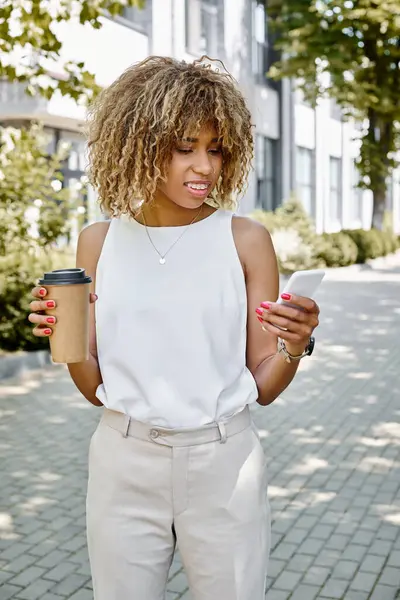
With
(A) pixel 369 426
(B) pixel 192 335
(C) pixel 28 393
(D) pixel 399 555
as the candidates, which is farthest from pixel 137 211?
(C) pixel 28 393

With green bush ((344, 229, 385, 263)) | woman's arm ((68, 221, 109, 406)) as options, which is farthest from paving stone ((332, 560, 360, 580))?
green bush ((344, 229, 385, 263))

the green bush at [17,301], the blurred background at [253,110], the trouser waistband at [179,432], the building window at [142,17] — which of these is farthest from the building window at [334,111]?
the trouser waistband at [179,432]

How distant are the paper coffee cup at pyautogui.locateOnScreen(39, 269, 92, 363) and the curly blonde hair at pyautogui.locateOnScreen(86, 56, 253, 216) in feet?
0.92

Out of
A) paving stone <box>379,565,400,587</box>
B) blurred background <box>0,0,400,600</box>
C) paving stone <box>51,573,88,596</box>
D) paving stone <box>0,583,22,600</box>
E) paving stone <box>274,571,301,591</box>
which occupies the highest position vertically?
blurred background <box>0,0,400,600</box>

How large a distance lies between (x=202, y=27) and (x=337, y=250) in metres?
Result: 7.39

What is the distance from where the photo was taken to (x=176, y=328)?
2.11 m

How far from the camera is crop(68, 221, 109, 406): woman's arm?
2.24 m

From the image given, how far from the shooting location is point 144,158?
6.97 feet

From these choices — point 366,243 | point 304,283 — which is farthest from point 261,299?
point 366,243

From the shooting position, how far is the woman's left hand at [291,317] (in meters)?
1.96

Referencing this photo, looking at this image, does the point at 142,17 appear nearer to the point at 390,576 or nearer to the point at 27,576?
the point at 27,576

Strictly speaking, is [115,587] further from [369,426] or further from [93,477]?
[369,426]

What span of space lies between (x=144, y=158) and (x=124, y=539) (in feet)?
2.81

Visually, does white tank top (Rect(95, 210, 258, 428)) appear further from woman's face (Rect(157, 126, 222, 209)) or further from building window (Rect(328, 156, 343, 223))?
building window (Rect(328, 156, 343, 223))
